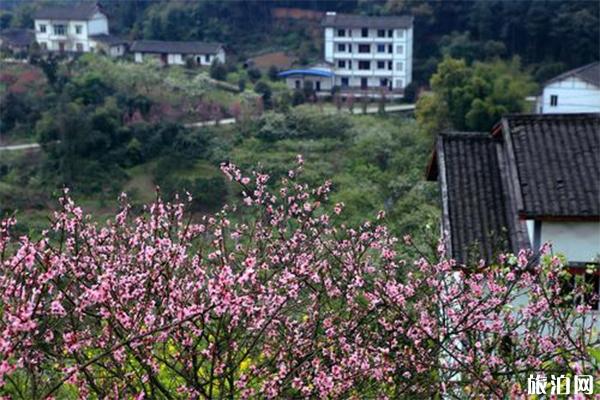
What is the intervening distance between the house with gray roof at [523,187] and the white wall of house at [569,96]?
15482 millimetres

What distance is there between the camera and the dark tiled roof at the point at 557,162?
227 inches

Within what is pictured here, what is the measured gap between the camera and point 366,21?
101 feet

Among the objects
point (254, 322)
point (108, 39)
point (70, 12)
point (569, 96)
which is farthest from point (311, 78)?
point (254, 322)

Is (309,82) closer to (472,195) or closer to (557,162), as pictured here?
(472,195)

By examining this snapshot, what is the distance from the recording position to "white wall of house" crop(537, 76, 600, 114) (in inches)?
839

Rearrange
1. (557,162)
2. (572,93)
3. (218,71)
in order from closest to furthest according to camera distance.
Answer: (557,162), (572,93), (218,71)

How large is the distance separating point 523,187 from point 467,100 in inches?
589

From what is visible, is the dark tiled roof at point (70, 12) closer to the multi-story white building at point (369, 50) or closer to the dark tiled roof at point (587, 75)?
the multi-story white building at point (369, 50)

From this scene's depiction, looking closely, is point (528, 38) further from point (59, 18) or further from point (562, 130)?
point (562, 130)

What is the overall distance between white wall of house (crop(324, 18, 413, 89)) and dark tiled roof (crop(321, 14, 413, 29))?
0.17 metres

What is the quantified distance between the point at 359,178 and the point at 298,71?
1102 cm

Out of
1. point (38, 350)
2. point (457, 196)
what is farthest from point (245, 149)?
point (38, 350)

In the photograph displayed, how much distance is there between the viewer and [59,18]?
3309cm

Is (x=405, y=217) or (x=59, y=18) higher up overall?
(x=59, y=18)
